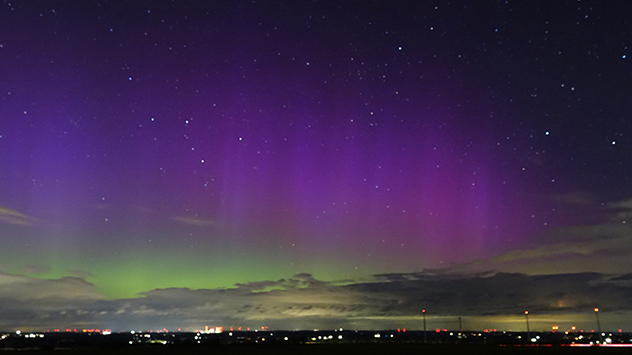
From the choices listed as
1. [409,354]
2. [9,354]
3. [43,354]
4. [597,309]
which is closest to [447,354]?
[409,354]

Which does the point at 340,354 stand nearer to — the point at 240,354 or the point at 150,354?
the point at 240,354

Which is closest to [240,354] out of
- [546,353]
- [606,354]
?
[546,353]

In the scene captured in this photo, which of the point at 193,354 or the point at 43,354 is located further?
the point at 193,354

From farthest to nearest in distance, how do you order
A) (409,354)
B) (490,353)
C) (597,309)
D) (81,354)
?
(597,309)
(490,353)
(409,354)
(81,354)

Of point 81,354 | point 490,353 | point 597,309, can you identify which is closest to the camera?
point 81,354

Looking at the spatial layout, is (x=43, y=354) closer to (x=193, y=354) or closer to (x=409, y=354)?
(x=193, y=354)

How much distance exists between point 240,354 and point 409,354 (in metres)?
22.4

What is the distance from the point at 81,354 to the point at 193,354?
44.8ft

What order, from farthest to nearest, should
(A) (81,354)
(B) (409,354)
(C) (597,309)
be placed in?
(C) (597,309) < (B) (409,354) < (A) (81,354)

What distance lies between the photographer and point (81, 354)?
63.1m

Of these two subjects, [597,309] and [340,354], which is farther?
[597,309]

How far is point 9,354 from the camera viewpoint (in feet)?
211

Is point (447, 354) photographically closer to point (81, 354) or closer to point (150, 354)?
point (150, 354)

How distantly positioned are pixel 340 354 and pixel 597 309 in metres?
109
